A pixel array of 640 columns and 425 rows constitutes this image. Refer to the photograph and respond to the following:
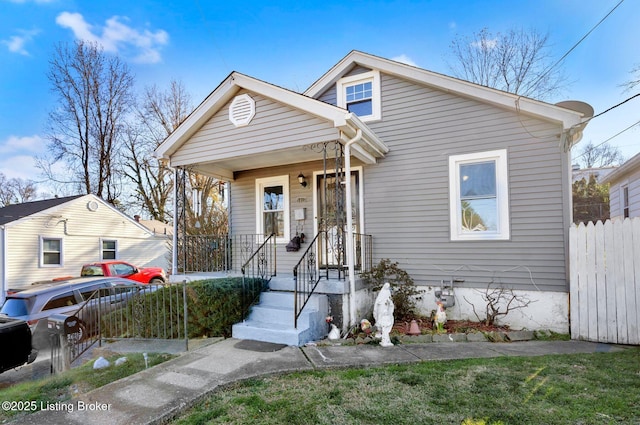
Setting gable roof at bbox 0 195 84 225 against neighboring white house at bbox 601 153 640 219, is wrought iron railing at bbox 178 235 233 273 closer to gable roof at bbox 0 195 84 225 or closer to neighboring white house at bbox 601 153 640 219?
gable roof at bbox 0 195 84 225

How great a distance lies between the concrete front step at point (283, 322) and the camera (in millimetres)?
4789

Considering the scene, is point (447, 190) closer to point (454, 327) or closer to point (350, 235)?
point (350, 235)

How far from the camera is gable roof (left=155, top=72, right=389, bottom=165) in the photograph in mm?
5188

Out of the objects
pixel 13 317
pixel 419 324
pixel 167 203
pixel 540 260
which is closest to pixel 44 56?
pixel 167 203

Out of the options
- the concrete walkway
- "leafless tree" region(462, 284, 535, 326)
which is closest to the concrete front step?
the concrete walkway

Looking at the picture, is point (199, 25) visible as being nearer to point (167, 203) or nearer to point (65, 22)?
point (65, 22)

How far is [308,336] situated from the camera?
16.0 ft

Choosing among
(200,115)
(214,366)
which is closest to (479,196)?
(214,366)

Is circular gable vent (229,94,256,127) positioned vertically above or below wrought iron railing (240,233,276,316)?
above

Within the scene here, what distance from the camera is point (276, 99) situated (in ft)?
18.7

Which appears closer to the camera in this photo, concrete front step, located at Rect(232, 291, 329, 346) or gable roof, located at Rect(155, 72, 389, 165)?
concrete front step, located at Rect(232, 291, 329, 346)

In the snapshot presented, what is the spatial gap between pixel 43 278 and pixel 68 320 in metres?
10.1

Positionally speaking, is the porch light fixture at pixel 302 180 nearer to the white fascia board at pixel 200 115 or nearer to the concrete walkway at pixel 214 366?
the white fascia board at pixel 200 115

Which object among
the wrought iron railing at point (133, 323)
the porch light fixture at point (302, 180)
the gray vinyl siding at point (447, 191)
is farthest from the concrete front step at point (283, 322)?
the porch light fixture at point (302, 180)
